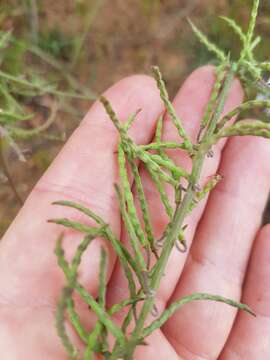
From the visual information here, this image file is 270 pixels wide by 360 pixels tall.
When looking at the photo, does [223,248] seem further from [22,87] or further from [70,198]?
[22,87]

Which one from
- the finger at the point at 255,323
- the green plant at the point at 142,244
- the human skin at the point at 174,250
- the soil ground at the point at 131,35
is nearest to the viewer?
the green plant at the point at 142,244

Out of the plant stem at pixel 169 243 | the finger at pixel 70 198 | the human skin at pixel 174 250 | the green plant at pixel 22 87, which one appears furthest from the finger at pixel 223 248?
the green plant at pixel 22 87

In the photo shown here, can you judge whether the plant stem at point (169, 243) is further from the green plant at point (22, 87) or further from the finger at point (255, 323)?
the green plant at point (22, 87)

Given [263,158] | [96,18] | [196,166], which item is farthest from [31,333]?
[96,18]

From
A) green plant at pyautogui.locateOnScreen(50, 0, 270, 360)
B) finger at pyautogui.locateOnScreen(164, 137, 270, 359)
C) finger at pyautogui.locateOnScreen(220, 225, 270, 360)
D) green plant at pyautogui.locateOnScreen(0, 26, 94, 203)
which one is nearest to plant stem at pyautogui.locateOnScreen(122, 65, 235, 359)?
green plant at pyautogui.locateOnScreen(50, 0, 270, 360)

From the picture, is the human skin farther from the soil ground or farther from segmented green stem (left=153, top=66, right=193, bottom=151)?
the soil ground

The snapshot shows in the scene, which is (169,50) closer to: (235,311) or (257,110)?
(257,110)
